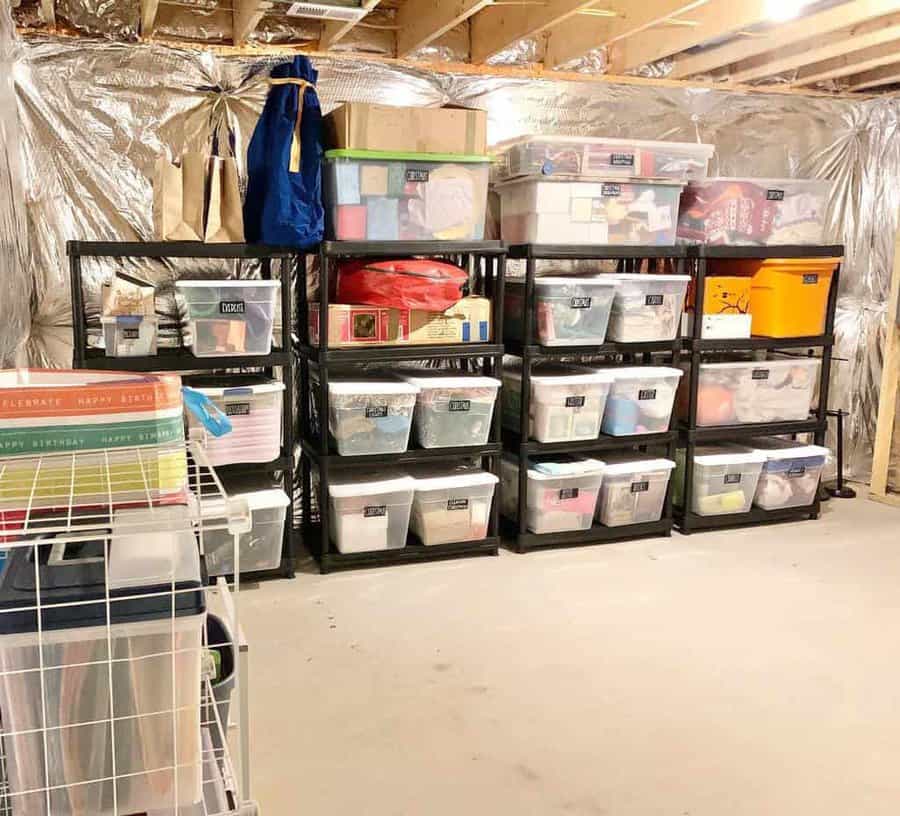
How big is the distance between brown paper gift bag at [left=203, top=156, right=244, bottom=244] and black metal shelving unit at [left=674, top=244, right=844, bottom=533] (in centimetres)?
210

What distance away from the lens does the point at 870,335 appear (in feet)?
16.8

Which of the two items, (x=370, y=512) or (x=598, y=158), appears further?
(x=598, y=158)

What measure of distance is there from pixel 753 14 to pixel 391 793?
10.0 ft

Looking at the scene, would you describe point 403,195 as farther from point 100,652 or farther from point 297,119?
point 100,652

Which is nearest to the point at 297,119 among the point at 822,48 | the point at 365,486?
the point at 365,486

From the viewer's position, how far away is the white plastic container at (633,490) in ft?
13.5

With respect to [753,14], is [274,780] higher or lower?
lower

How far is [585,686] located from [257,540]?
1.49m

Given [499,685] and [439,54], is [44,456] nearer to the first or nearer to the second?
[499,685]

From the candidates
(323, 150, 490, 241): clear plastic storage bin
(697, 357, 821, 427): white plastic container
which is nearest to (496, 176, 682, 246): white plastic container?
(323, 150, 490, 241): clear plastic storage bin

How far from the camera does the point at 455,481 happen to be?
3783mm

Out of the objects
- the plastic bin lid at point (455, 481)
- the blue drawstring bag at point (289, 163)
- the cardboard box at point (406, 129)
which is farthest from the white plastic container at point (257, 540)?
the cardboard box at point (406, 129)

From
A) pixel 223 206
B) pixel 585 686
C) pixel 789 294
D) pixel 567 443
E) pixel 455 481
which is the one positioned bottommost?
pixel 585 686

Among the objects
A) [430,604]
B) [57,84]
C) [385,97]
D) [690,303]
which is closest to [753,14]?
[690,303]
